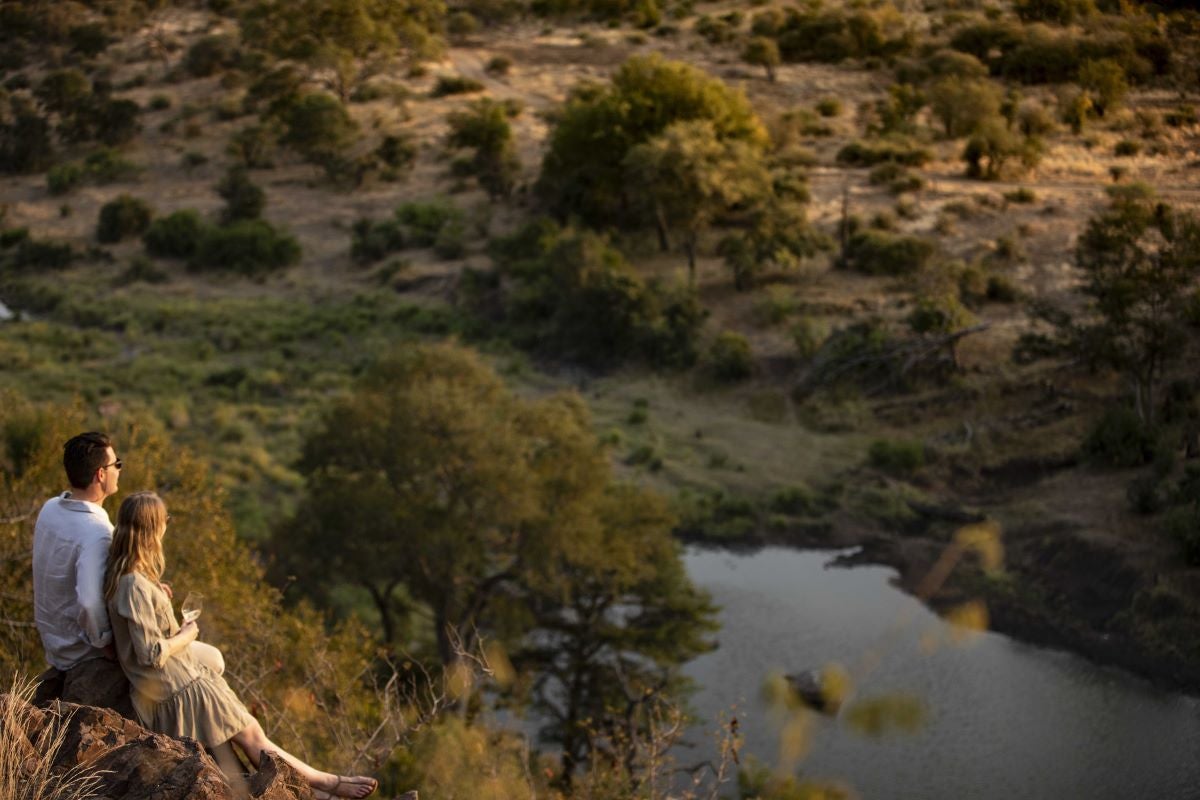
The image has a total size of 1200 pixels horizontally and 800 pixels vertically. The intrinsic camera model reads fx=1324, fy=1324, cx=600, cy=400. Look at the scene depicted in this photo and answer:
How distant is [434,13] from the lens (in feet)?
197

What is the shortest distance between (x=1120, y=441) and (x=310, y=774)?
2019cm

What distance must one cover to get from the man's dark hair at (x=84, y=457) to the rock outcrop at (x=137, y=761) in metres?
0.97

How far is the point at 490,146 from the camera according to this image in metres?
43.6

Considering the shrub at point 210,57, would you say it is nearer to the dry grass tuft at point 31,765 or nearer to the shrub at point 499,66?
the shrub at point 499,66

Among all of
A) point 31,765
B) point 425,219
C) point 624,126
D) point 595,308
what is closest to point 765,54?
point 624,126

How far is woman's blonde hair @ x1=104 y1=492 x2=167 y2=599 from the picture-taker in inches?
226

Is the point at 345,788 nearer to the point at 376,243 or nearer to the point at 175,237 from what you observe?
the point at 376,243

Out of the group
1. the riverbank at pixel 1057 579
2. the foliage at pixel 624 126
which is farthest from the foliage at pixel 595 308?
the riverbank at pixel 1057 579

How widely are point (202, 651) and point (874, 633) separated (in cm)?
1527

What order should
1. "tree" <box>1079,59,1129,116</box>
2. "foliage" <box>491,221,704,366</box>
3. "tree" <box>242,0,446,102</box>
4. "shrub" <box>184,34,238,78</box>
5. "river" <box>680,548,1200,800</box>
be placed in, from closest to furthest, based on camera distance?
"river" <box>680,548,1200,800</box>, "tree" <box>1079,59,1129,116</box>, "foliage" <box>491,221,704,366</box>, "tree" <box>242,0,446,102</box>, "shrub" <box>184,34,238,78</box>

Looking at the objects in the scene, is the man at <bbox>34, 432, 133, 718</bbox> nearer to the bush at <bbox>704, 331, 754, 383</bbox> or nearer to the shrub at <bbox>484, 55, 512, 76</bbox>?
the bush at <bbox>704, 331, 754, 383</bbox>

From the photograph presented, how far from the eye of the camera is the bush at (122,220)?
1745 inches

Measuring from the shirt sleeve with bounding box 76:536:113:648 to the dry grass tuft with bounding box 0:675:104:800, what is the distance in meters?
0.61

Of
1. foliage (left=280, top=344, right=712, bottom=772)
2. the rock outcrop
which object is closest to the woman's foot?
the rock outcrop
